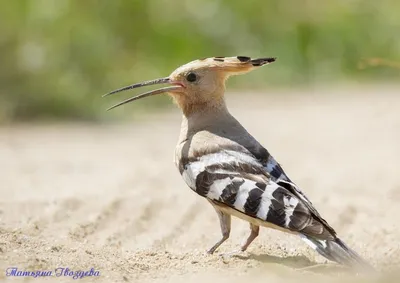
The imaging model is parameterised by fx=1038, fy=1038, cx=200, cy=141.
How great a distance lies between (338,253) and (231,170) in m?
0.68

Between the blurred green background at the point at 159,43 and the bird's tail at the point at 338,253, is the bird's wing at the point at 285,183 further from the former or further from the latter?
the blurred green background at the point at 159,43

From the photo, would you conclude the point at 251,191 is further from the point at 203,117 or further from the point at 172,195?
the point at 172,195

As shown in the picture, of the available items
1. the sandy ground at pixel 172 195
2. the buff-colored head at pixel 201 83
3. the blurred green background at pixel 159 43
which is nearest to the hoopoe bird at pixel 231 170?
the buff-colored head at pixel 201 83

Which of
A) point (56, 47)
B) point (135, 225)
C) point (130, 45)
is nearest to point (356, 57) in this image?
point (130, 45)

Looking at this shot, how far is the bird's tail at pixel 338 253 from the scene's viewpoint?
13.7 ft

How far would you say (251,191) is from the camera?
176 inches

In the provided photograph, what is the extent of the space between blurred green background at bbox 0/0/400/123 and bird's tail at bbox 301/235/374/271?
5309 millimetres

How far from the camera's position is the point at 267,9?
12164 mm

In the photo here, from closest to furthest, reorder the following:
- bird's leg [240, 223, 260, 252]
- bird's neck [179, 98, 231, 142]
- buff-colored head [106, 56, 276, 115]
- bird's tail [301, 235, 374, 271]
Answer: bird's tail [301, 235, 374, 271] < bird's leg [240, 223, 260, 252] < bird's neck [179, 98, 231, 142] < buff-colored head [106, 56, 276, 115]

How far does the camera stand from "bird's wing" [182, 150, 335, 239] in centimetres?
435

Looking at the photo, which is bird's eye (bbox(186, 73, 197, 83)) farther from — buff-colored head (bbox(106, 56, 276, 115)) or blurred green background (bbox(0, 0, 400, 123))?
blurred green background (bbox(0, 0, 400, 123))

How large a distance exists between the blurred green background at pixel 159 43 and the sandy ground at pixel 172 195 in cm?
62

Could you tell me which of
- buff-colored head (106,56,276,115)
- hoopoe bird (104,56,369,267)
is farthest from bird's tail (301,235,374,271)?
buff-colored head (106,56,276,115)

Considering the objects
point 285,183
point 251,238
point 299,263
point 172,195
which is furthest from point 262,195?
point 172,195
